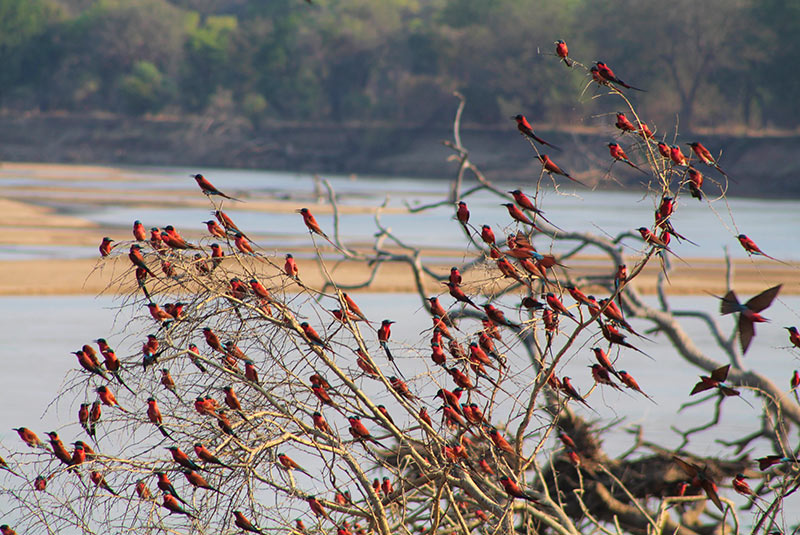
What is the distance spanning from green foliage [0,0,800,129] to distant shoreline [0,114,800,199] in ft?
7.80

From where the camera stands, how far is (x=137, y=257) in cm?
445

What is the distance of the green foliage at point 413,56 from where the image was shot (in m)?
68.8

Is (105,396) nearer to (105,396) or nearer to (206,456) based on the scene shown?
(105,396)

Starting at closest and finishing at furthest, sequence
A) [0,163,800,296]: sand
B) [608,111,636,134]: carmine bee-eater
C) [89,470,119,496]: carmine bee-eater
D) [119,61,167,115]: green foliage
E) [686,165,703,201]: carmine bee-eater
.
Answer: [686,165,703,201]: carmine bee-eater
[608,111,636,134]: carmine bee-eater
[89,470,119,496]: carmine bee-eater
[0,163,800,296]: sand
[119,61,167,115]: green foliage

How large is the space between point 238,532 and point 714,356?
12276mm

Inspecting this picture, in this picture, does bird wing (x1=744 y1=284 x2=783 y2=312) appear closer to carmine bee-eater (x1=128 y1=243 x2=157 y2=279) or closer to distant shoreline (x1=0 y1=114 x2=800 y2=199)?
carmine bee-eater (x1=128 y1=243 x2=157 y2=279)

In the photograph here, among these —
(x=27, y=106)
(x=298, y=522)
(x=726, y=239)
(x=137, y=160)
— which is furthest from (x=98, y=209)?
(x=27, y=106)

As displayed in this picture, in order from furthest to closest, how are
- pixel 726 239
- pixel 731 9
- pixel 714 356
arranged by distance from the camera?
1. pixel 731 9
2. pixel 726 239
3. pixel 714 356

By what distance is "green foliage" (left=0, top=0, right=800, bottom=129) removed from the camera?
226 feet

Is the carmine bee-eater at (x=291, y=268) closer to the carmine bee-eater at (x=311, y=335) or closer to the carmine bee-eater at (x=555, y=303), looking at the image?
the carmine bee-eater at (x=311, y=335)

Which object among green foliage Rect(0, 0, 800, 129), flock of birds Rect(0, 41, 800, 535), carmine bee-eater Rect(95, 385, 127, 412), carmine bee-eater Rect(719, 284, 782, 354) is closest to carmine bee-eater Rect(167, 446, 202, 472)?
flock of birds Rect(0, 41, 800, 535)

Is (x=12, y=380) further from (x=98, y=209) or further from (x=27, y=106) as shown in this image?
(x=27, y=106)

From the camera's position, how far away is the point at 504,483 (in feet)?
14.4

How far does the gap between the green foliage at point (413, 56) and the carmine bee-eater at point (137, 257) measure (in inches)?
2348
